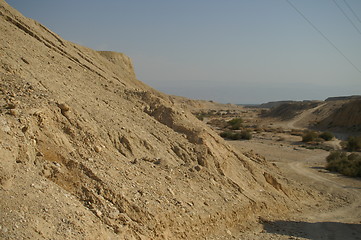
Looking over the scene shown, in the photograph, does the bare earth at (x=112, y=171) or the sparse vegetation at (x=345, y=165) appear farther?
the sparse vegetation at (x=345, y=165)

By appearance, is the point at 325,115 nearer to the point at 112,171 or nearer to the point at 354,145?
the point at 354,145

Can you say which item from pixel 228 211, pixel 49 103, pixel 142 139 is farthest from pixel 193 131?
pixel 49 103

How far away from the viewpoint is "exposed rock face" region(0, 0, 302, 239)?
6.34 meters

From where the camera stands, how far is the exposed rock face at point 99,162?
249 inches

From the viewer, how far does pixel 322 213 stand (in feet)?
46.1

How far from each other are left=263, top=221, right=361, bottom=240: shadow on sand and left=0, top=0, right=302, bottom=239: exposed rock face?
689 mm

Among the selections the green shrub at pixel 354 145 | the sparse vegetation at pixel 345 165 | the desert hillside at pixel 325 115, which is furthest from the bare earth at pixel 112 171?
the desert hillside at pixel 325 115

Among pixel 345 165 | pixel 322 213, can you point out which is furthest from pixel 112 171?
pixel 345 165

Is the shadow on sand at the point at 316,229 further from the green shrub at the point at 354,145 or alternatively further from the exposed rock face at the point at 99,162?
the green shrub at the point at 354,145

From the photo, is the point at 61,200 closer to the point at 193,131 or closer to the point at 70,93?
the point at 70,93

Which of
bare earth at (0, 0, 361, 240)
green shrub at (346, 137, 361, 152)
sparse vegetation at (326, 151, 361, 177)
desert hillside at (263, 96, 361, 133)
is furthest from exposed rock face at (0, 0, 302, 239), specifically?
desert hillside at (263, 96, 361, 133)

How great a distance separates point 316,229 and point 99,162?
25.7ft

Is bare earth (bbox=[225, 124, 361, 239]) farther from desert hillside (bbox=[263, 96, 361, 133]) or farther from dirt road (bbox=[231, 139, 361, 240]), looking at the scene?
desert hillside (bbox=[263, 96, 361, 133])

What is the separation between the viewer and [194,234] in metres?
8.57
